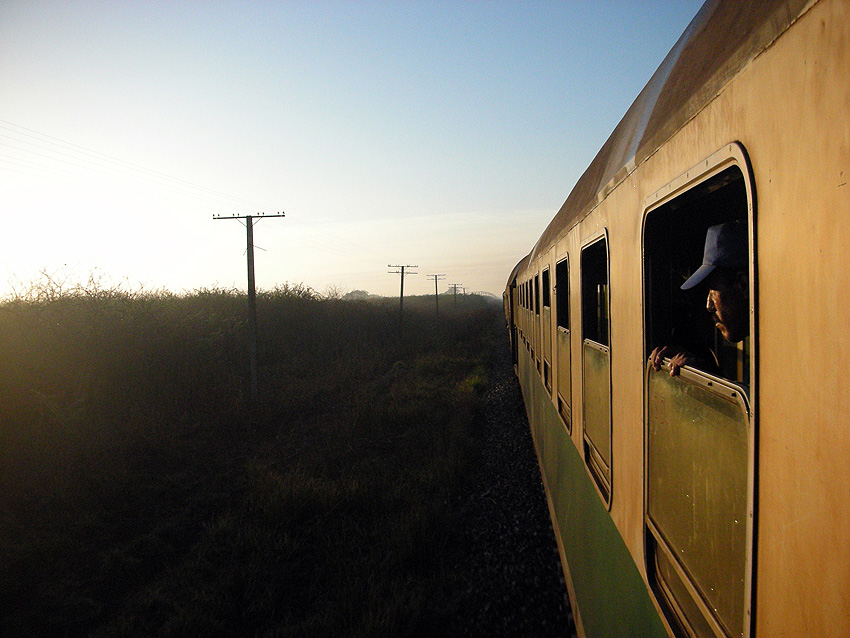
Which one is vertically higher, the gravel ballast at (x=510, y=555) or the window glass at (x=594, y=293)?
the window glass at (x=594, y=293)

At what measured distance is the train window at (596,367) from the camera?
2457 mm

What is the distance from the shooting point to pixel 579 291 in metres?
3.04

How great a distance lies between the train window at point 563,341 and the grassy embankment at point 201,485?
81.6 inches

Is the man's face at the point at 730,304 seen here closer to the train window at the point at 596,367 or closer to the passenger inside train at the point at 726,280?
the passenger inside train at the point at 726,280

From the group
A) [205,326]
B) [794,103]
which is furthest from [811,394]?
[205,326]

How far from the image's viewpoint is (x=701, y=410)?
1.34m

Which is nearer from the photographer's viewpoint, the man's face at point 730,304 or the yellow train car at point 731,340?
the yellow train car at point 731,340

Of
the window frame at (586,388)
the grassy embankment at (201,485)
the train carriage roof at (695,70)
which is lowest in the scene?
the grassy embankment at (201,485)

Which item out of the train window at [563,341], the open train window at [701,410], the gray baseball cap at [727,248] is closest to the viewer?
the open train window at [701,410]

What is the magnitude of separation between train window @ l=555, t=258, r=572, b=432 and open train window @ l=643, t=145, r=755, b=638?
66.1 inches

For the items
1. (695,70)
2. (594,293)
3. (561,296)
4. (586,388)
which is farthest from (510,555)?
(695,70)

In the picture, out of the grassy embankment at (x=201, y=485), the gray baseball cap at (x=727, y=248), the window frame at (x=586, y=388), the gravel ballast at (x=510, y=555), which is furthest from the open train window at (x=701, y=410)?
the grassy embankment at (x=201, y=485)

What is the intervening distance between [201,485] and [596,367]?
7.99 metres

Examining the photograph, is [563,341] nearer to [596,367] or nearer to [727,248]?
[596,367]
